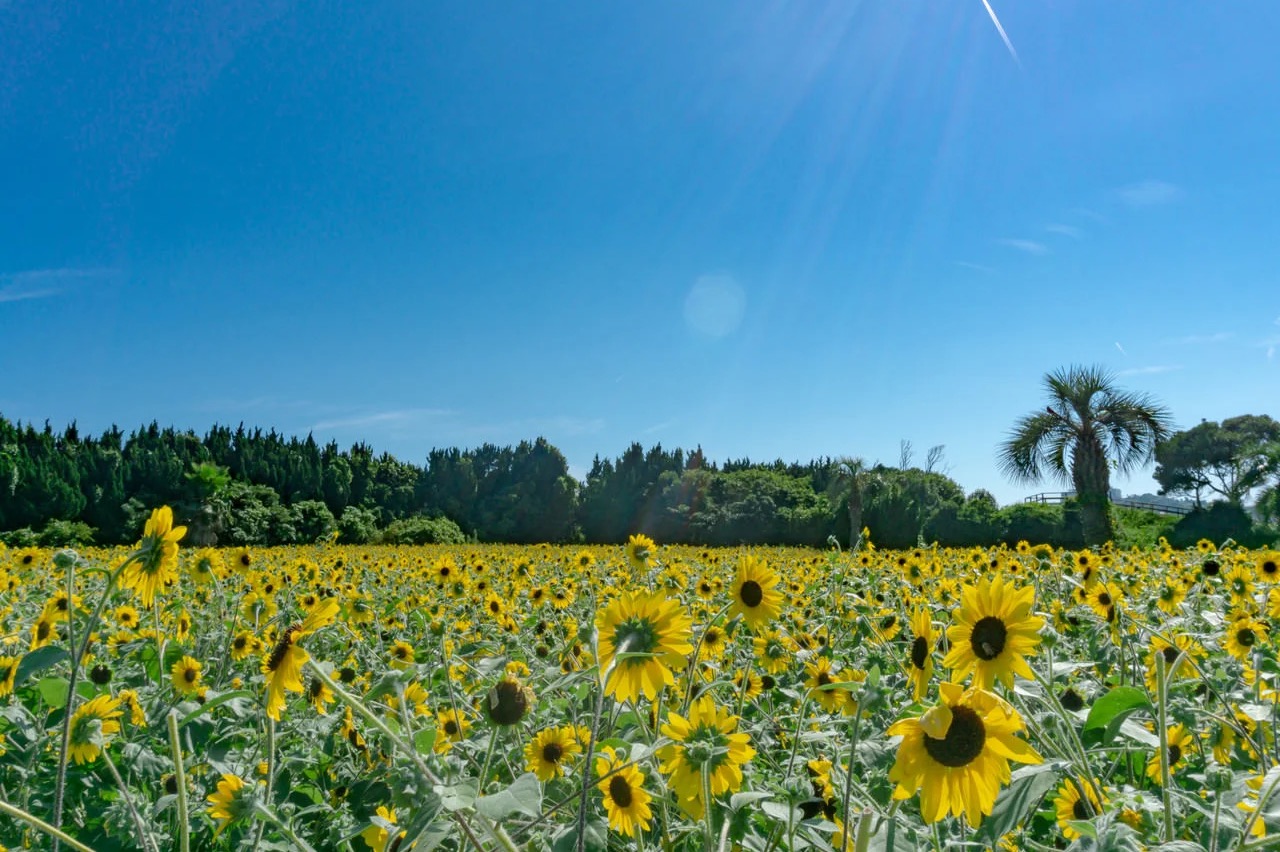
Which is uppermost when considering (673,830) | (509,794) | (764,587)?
(764,587)

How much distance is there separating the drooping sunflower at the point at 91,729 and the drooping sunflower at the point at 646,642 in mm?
1721

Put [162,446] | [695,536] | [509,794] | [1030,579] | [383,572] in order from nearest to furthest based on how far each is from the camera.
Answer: [509,794]
[1030,579]
[383,572]
[695,536]
[162,446]

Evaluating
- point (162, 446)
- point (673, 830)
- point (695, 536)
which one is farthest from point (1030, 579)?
point (162, 446)

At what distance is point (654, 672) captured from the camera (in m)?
1.78

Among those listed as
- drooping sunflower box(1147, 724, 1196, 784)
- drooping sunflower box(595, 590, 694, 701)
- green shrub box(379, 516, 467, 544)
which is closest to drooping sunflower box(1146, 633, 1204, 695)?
drooping sunflower box(1147, 724, 1196, 784)

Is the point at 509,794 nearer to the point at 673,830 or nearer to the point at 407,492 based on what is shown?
the point at 673,830

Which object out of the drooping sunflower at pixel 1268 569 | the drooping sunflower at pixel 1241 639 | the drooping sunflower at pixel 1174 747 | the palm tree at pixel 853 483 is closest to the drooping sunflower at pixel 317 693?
the drooping sunflower at pixel 1174 747

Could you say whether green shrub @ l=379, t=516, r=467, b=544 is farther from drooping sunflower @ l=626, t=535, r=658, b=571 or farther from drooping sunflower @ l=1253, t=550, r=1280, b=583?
drooping sunflower @ l=1253, t=550, r=1280, b=583

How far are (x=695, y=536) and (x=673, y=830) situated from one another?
3376cm

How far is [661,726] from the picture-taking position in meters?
2.01

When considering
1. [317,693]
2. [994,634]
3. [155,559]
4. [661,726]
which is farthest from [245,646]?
[994,634]

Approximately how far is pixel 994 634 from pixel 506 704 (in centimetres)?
107

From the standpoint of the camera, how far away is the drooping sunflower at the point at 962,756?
4.34ft

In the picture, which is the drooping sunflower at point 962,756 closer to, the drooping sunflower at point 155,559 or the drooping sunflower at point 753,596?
the drooping sunflower at point 753,596
